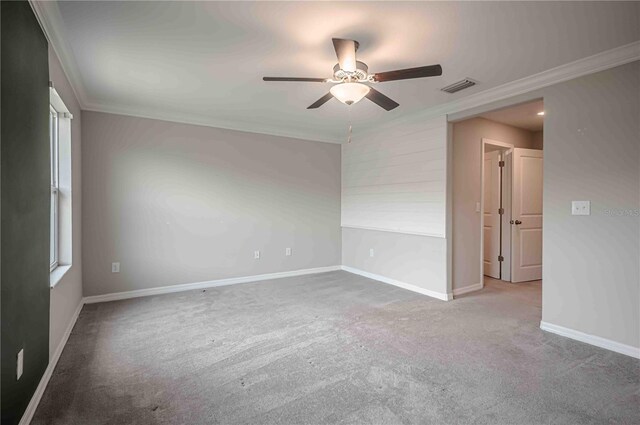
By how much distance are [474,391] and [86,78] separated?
13.5 ft

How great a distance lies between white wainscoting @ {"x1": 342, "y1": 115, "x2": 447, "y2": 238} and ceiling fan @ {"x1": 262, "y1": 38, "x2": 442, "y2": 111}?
1.67 metres

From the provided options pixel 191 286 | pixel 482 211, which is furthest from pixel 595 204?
pixel 191 286

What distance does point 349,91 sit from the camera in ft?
7.80

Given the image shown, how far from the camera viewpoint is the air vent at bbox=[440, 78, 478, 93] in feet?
10.1

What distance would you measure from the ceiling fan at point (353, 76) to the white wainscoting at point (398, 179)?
1674 millimetres

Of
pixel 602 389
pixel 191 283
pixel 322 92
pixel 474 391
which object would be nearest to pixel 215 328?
pixel 191 283

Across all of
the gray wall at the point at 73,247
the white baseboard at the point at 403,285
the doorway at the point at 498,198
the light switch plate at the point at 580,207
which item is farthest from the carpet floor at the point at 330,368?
the light switch plate at the point at 580,207

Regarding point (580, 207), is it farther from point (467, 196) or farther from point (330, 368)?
point (330, 368)

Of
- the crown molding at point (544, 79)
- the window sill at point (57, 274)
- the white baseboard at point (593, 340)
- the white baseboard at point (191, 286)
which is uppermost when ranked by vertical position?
the crown molding at point (544, 79)

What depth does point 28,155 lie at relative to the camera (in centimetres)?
178

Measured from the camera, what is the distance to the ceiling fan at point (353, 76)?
2.06 meters

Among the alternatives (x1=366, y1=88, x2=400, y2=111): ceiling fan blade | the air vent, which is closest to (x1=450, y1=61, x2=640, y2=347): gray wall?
the air vent

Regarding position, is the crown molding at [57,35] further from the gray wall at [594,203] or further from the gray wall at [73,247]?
the gray wall at [594,203]

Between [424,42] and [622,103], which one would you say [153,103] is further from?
[622,103]
